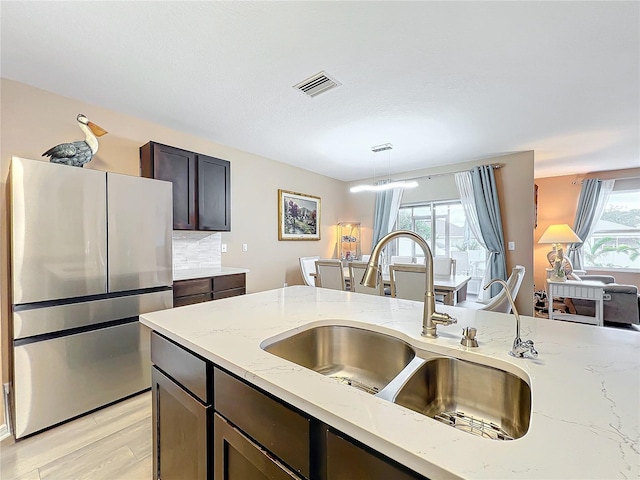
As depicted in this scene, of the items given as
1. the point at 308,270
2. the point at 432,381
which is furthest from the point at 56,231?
the point at 308,270

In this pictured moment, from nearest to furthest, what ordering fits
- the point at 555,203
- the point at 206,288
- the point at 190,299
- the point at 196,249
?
the point at 190,299
the point at 206,288
the point at 196,249
the point at 555,203

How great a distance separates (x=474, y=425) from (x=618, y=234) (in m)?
6.79

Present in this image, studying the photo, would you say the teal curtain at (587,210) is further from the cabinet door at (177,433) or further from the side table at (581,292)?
the cabinet door at (177,433)

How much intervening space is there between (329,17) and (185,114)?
1.88 meters

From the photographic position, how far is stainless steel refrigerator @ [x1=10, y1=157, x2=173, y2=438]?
1.83 m

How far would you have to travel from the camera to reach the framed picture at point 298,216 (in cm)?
470

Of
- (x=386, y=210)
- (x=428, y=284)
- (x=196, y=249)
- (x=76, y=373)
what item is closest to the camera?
(x=428, y=284)

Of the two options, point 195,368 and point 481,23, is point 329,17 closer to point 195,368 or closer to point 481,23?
point 481,23

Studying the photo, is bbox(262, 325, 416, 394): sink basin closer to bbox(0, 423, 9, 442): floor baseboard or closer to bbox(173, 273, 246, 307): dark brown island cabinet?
bbox(173, 273, 246, 307): dark brown island cabinet

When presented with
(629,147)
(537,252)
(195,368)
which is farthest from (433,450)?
(537,252)

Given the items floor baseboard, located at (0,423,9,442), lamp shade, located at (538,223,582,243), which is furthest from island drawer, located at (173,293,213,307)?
lamp shade, located at (538,223,582,243)

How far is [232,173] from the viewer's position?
3.93 metres

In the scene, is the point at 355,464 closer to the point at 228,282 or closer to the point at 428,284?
the point at 428,284

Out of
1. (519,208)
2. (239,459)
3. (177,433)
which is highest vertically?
(519,208)
